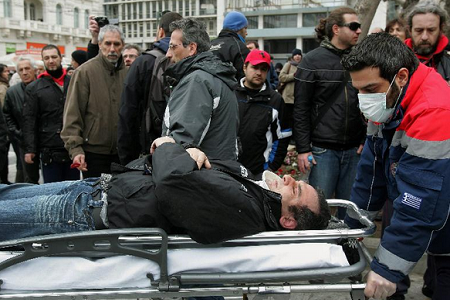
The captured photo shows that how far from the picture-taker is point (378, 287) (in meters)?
2.26

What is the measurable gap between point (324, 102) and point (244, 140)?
0.90 meters

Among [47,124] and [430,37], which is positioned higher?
[430,37]

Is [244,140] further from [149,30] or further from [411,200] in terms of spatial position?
[149,30]

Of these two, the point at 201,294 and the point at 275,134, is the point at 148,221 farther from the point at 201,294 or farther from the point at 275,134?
the point at 275,134

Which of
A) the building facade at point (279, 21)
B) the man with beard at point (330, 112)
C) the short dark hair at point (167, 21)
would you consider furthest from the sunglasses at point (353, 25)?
the building facade at point (279, 21)

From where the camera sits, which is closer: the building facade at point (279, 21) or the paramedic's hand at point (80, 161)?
the paramedic's hand at point (80, 161)

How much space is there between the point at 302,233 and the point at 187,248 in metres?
0.62

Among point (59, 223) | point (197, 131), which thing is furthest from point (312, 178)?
point (59, 223)

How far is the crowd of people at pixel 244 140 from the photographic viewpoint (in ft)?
7.59

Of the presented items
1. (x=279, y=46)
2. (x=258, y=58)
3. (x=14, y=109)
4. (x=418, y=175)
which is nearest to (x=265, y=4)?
(x=279, y=46)

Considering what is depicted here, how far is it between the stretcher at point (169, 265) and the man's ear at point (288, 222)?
0.29 m

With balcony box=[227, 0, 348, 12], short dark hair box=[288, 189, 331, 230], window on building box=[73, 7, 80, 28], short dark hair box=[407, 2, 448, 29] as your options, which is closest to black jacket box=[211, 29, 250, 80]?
short dark hair box=[407, 2, 448, 29]

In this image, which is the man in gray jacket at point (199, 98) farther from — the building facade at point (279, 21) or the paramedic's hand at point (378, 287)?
the building facade at point (279, 21)

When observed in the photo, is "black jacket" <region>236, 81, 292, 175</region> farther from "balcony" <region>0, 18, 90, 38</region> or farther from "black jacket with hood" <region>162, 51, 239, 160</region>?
"balcony" <region>0, 18, 90, 38</region>
